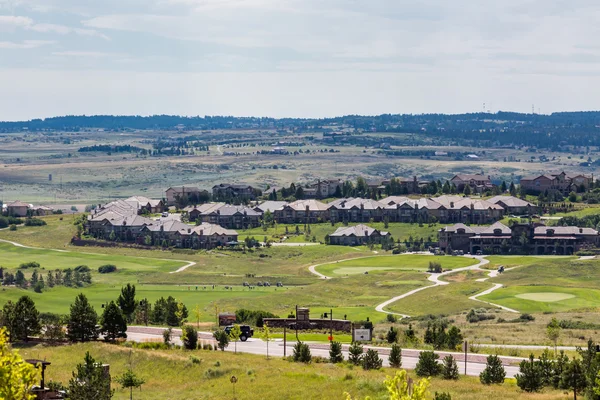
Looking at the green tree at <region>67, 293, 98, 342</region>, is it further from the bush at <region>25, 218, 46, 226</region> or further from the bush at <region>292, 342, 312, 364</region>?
the bush at <region>25, 218, 46, 226</region>

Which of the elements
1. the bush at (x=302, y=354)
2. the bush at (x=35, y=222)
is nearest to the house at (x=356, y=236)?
the bush at (x=35, y=222)

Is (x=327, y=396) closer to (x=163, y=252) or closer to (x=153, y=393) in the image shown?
(x=153, y=393)

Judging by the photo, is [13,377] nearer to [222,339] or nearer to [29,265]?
[222,339]

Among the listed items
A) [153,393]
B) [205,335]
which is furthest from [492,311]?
[153,393]

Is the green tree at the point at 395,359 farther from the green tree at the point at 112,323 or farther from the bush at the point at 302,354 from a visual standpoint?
the green tree at the point at 112,323

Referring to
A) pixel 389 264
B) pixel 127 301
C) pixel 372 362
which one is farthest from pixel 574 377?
pixel 389 264

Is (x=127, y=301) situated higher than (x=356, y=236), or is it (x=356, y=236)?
(x=127, y=301)
